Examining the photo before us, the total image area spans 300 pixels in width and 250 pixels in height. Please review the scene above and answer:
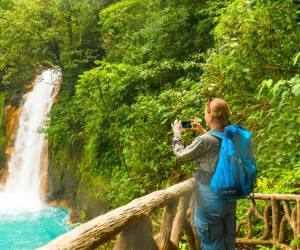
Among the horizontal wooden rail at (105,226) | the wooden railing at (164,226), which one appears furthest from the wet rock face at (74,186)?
the horizontal wooden rail at (105,226)

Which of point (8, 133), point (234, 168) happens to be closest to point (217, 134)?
point (234, 168)

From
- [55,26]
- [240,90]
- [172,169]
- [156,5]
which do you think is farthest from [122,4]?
[240,90]

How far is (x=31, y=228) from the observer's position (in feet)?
44.2

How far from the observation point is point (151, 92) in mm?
10914

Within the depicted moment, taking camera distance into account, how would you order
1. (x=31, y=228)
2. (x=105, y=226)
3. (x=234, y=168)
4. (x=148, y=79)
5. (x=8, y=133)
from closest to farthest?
(x=105, y=226) → (x=234, y=168) → (x=148, y=79) → (x=31, y=228) → (x=8, y=133)

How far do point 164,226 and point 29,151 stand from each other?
16203 millimetres

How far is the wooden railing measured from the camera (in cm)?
207

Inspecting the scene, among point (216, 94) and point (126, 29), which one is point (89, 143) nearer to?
point (126, 29)

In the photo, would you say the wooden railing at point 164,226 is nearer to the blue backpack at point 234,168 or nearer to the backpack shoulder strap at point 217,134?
the blue backpack at point 234,168

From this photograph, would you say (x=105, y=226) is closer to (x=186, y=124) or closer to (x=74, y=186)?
(x=186, y=124)

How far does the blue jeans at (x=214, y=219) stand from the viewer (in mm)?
2934

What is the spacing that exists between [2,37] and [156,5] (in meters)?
7.50

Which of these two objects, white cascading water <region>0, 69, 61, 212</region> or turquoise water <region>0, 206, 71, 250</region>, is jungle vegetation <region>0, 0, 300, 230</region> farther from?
white cascading water <region>0, 69, 61, 212</region>

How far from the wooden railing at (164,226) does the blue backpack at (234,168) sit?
0.48 meters
